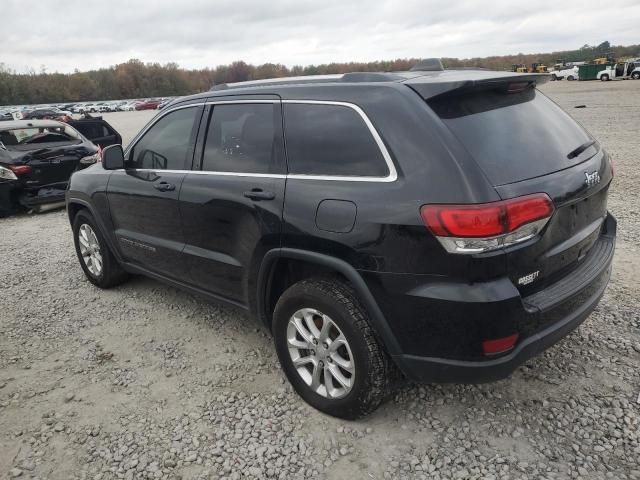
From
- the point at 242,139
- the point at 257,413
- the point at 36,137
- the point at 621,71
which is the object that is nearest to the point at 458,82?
the point at 242,139

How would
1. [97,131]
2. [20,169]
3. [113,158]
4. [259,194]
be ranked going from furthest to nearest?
[97,131] → [20,169] → [113,158] → [259,194]

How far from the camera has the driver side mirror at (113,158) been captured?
3.98 meters

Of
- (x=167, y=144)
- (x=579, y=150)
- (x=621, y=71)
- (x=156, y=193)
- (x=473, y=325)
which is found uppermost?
(x=167, y=144)

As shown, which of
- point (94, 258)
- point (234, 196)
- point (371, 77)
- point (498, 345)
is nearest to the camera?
point (498, 345)

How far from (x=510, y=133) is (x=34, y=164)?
7.80m

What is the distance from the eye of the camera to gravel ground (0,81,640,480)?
246 centimetres

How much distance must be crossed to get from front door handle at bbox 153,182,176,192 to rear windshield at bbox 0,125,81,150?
228 inches

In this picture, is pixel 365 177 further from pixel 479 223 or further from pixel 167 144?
pixel 167 144

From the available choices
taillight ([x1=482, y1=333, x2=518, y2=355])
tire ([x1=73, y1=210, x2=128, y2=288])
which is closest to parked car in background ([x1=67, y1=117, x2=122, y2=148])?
tire ([x1=73, y1=210, x2=128, y2=288])

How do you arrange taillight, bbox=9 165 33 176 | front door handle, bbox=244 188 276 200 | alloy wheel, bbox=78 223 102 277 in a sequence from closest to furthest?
1. front door handle, bbox=244 188 276 200
2. alloy wheel, bbox=78 223 102 277
3. taillight, bbox=9 165 33 176

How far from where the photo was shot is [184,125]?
366 centimetres

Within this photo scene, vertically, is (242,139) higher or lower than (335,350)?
higher

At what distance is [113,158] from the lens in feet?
13.1

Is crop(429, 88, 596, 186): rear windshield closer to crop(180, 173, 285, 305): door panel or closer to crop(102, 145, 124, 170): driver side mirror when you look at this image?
crop(180, 173, 285, 305): door panel
